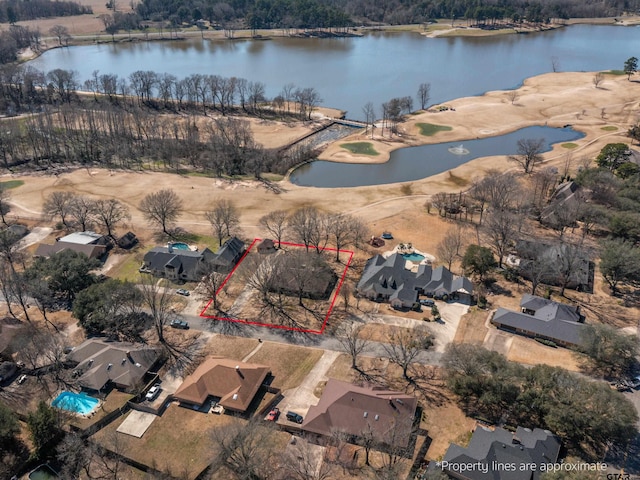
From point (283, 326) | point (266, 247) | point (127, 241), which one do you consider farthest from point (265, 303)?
point (127, 241)

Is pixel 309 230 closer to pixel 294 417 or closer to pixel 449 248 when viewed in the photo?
pixel 449 248

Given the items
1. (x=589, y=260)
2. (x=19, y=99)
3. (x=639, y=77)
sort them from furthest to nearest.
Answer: (x=639, y=77), (x=19, y=99), (x=589, y=260)

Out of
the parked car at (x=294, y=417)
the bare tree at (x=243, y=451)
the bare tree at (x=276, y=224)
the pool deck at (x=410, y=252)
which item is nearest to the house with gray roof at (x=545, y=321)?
the pool deck at (x=410, y=252)

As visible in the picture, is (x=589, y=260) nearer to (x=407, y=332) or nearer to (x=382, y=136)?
(x=407, y=332)

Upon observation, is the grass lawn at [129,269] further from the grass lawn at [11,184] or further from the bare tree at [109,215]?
the grass lawn at [11,184]

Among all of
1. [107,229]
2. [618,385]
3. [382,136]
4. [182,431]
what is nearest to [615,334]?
[618,385]

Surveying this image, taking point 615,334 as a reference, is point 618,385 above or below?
below
